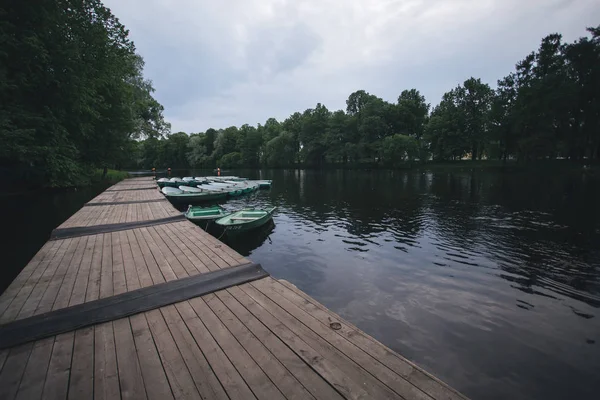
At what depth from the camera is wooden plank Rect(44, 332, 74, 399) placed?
2.83 meters

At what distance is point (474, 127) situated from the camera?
69.7 metres

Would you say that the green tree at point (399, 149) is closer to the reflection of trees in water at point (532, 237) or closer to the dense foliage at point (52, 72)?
the reflection of trees in water at point (532, 237)

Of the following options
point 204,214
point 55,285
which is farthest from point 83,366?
point 204,214

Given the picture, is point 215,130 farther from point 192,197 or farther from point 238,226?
point 238,226

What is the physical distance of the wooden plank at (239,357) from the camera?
2828mm

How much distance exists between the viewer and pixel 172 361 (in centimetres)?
330

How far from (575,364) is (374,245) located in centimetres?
793

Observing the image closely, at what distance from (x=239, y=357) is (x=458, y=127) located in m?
81.4

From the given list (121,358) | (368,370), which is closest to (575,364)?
(368,370)

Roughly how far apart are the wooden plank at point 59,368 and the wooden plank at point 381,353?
3.08m

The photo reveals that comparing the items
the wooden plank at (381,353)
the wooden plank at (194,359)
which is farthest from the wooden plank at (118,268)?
the wooden plank at (381,353)

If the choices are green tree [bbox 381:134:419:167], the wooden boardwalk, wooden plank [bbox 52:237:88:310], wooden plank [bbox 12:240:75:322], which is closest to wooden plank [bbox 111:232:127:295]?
the wooden boardwalk

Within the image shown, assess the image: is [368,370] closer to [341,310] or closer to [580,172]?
[341,310]

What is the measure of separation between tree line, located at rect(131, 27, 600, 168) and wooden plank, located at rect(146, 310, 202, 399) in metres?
48.8
